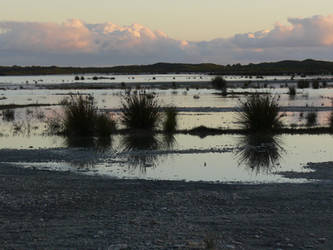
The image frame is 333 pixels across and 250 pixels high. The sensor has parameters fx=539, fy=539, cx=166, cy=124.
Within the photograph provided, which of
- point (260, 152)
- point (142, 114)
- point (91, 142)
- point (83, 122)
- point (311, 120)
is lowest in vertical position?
point (91, 142)

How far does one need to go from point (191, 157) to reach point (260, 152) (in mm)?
2315

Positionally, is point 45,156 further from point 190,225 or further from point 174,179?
point 190,225

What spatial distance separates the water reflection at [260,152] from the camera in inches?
555

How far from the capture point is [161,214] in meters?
8.76

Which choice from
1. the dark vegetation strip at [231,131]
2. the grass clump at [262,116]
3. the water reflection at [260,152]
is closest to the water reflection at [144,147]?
the dark vegetation strip at [231,131]

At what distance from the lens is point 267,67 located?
7751 inches

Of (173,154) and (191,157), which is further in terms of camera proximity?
(173,154)

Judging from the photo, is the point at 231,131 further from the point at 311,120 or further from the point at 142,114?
the point at 311,120

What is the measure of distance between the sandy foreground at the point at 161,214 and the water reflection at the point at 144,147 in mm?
2700

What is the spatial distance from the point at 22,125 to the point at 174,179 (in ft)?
47.7

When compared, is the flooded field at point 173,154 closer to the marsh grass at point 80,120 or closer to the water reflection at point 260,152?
the water reflection at point 260,152

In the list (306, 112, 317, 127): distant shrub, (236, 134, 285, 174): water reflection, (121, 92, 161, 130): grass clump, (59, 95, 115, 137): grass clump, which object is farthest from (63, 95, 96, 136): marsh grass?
(306, 112, 317, 127): distant shrub

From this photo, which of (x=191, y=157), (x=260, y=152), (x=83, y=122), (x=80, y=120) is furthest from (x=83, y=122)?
(x=260, y=152)

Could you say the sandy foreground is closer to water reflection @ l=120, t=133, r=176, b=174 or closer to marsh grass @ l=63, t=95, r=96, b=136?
water reflection @ l=120, t=133, r=176, b=174
